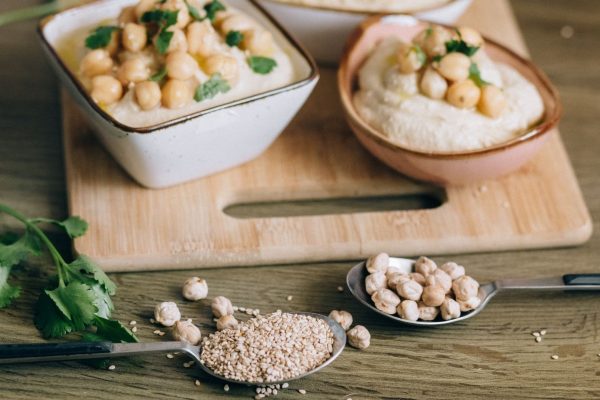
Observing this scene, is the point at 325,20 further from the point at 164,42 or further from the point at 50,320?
the point at 50,320

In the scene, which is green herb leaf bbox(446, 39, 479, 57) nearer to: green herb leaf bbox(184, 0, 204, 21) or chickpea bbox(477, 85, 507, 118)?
chickpea bbox(477, 85, 507, 118)

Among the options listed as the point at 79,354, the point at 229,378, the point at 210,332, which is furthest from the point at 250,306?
the point at 79,354

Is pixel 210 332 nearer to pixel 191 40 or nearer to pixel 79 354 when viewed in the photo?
pixel 79 354

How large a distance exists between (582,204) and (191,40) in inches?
38.3

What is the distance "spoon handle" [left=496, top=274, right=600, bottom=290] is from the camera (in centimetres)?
190

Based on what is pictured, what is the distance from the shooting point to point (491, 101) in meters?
2.04

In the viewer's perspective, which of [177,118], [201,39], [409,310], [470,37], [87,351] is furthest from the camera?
[470,37]

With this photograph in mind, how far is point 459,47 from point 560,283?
1.88ft

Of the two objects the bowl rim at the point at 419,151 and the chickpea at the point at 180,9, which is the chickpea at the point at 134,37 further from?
the bowl rim at the point at 419,151

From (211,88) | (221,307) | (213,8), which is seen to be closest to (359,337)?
(221,307)

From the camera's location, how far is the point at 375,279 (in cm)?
187

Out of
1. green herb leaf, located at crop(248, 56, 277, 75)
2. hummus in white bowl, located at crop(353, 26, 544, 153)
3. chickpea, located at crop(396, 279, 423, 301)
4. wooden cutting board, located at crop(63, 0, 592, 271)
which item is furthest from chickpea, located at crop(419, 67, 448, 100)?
chickpea, located at crop(396, 279, 423, 301)

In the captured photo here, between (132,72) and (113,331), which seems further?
(132,72)

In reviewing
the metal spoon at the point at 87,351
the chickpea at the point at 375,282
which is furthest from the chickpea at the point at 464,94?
the metal spoon at the point at 87,351
